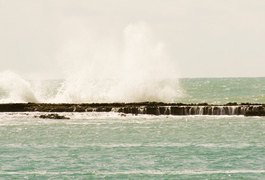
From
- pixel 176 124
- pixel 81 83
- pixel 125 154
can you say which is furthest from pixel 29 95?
pixel 125 154

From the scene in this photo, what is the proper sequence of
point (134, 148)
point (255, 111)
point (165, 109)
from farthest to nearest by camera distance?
point (165, 109), point (255, 111), point (134, 148)

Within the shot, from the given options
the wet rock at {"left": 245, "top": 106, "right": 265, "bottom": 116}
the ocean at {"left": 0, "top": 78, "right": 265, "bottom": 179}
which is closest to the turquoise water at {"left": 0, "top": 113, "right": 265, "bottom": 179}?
the ocean at {"left": 0, "top": 78, "right": 265, "bottom": 179}

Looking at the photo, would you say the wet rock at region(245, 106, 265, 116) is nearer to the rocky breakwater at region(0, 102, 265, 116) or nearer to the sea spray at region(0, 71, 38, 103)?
the rocky breakwater at region(0, 102, 265, 116)

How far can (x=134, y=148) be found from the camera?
38.4 m

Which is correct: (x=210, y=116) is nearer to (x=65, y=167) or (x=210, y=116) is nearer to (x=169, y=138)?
(x=169, y=138)

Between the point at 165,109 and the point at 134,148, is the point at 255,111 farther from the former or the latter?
the point at 134,148

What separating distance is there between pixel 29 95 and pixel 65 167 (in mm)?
58059

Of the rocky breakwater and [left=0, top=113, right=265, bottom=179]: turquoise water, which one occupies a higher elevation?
the rocky breakwater

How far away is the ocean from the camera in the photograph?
99.3 feet

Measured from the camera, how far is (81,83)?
92562 millimetres

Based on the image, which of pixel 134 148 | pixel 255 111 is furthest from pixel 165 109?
pixel 134 148

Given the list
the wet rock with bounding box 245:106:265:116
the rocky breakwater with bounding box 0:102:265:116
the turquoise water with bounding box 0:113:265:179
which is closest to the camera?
the turquoise water with bounding box 0:113:265:179

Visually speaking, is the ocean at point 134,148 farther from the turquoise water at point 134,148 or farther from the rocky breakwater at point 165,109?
the rocky breakwater at point 165,109

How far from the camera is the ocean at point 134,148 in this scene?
99.3 ft
